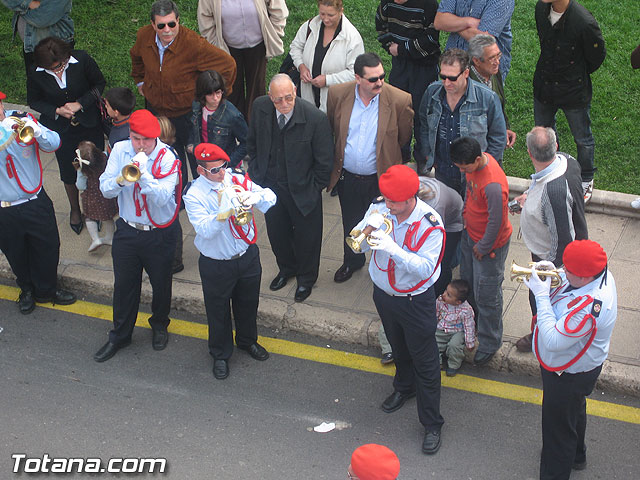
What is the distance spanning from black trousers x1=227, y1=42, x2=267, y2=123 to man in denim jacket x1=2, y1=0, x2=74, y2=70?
1929 mm

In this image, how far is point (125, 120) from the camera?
7.18 meters

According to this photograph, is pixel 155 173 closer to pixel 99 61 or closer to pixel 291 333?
pixel 291 333

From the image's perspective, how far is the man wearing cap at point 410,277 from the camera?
5.37 m

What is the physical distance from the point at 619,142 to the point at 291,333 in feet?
14.7

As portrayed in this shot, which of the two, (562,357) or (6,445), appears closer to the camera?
(562,357)

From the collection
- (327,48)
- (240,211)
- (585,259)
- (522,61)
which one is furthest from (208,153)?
(522,61)

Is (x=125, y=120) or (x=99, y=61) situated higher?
(x=125, y=120)

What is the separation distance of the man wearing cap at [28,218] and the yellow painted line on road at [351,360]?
0.20 m

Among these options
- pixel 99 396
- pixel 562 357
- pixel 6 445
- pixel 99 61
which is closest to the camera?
pixel 562 357

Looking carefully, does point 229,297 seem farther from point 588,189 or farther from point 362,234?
point 588,189

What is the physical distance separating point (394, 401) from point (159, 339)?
213cm

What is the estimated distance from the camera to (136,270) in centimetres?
678

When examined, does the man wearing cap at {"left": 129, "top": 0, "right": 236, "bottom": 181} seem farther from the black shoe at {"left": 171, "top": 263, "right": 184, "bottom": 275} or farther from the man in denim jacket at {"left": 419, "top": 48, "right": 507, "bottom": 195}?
the man in denim jacket at {"left": 419, "top": 48, "right": 507, "bottom": 195}

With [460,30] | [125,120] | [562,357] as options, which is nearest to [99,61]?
[125,120]
